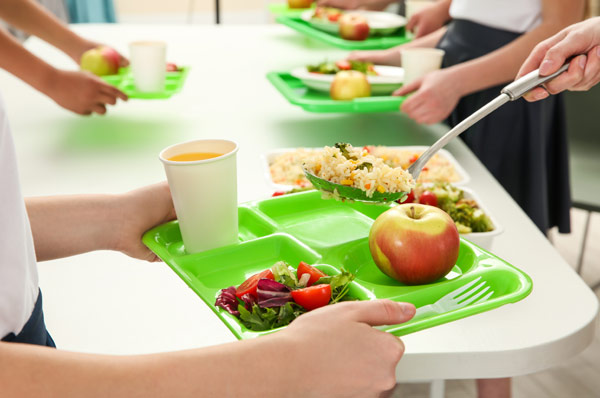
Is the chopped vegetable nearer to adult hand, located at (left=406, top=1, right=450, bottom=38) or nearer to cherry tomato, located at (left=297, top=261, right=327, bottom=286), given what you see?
cherry tomato, located at (left=297, top=261, right=327, bottom=286)

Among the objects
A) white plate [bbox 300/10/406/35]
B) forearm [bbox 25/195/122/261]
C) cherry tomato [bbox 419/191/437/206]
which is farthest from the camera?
white plate [bbox 300/10/406/35]

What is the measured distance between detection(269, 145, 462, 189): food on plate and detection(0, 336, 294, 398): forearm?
0.69 metres

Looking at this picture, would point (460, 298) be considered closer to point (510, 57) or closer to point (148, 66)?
point (510, 57)

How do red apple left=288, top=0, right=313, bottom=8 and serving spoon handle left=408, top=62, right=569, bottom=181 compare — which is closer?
serving spoon handle left=408, top=62, right=569, bottom=181

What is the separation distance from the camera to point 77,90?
5.45 feet

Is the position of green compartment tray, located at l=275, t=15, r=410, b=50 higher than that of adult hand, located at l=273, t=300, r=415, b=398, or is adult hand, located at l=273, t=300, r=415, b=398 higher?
adult hand, located at l=273, t=300, r=415, b=398

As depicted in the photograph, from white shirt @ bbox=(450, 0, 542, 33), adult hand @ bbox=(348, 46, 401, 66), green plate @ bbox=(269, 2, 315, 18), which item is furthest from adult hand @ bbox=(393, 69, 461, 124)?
green plate @ bbox=(269, 2, 315, 18)

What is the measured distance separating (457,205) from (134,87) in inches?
41.7

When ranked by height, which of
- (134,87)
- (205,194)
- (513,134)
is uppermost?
(205,194)

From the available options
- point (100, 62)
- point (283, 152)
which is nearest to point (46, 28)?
point (100, 62)

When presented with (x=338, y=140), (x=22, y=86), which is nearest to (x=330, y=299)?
(x=338, y=140)

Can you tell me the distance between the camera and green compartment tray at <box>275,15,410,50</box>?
7.77 feet

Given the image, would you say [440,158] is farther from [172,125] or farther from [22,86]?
[22,86]

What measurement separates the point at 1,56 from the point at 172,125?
1.48 feet
